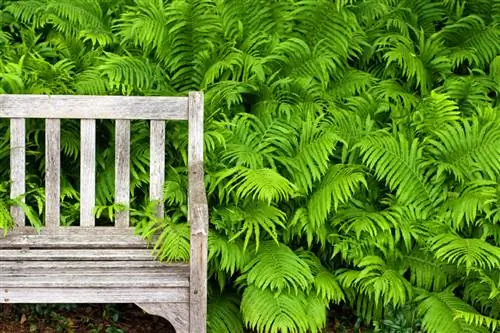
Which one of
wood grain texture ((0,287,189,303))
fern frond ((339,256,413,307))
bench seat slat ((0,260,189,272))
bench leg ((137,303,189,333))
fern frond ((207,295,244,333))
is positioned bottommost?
fern frond ((207,295,244,333))

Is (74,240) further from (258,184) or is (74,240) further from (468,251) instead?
(468,251)

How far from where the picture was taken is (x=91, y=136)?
13.9 ft

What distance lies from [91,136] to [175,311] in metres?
1.12

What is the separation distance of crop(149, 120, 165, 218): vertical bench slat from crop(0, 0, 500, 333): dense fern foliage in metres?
0.06

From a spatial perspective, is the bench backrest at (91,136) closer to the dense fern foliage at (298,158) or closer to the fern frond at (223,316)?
the dense fern foliage at (298,158)

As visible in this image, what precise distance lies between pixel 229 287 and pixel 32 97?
1552 mm

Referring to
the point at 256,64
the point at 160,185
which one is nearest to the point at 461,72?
the point at 256,64

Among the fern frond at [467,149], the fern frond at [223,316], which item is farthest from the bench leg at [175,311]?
the fern frond at [467,149]

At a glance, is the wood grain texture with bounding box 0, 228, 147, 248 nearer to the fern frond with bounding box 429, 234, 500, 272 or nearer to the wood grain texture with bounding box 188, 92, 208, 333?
the wood grain texture with bounding box 188, 92, 208, 333

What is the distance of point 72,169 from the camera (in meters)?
4.70

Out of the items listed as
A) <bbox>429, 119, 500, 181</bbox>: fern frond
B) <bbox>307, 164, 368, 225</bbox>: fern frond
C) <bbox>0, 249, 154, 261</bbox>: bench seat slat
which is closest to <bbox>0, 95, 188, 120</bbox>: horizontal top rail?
<bbox>0, 249, 154, 261</bbox>: bench seat slat

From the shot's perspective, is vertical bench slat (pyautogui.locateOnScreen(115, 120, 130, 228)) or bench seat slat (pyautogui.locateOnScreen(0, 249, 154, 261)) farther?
vertical bench slat (pyautogui.locateOnScreen(115, 120, 130, 228))

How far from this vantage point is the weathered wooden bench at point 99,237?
3.60 metres

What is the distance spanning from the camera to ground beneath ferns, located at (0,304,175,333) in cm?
462
